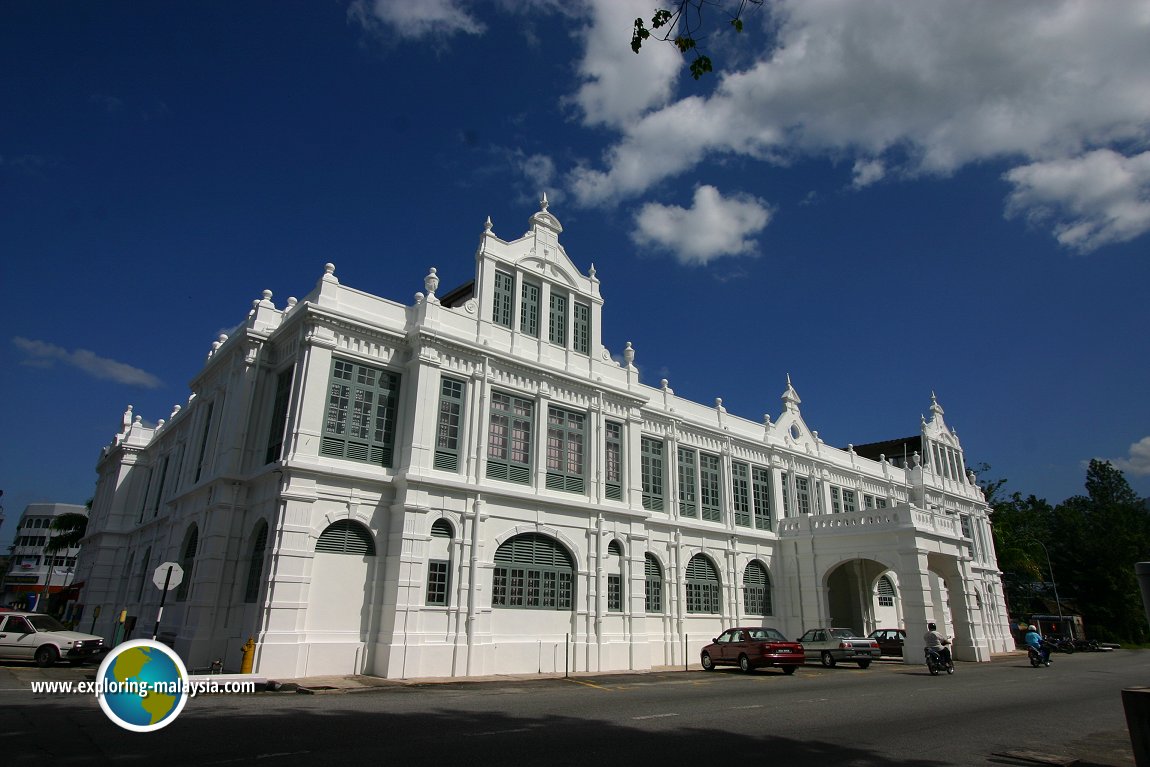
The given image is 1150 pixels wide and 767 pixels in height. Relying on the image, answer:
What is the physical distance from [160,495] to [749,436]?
28206 millimetres

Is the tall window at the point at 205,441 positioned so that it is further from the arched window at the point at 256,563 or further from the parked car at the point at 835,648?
the parked car at the point at 835,648

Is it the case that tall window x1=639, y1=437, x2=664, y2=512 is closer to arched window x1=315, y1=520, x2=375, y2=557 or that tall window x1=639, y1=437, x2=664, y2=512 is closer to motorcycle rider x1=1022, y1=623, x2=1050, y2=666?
arched window x1=315, y1=520, x2=375, y2=557

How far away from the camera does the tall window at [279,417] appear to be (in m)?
21.1

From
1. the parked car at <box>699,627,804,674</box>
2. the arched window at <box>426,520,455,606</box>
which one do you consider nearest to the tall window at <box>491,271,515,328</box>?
the arched window at <box>426,520,455,606</box>

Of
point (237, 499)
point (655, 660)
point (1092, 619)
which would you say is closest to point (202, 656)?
point (237, 499)

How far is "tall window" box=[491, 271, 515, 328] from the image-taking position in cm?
2461

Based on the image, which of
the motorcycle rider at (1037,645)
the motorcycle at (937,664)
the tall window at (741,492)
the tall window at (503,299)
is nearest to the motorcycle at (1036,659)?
the motorcycle rider at (1037,645)

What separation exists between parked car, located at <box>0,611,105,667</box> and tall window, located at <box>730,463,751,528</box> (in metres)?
25.2

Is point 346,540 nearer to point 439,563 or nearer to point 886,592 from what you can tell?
point 439,563

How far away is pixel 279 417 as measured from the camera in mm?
21719

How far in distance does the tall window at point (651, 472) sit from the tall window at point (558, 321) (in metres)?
5.70

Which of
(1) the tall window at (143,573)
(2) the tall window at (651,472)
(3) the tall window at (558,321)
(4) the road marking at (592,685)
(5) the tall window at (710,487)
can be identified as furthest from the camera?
(5) the tall window at (710,487)

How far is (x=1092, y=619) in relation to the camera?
199ft

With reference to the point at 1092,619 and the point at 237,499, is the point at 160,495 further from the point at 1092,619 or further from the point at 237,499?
the point at 1092,619
